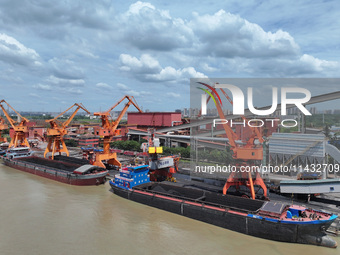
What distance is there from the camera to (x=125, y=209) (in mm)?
20922

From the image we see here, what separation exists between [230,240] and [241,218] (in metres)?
1.63

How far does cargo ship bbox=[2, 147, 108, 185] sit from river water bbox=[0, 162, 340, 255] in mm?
4312

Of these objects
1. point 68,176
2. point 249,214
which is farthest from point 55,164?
point 249,214

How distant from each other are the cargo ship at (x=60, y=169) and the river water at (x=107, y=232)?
14.1ft

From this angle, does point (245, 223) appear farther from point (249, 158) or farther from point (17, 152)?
point (17, 152)

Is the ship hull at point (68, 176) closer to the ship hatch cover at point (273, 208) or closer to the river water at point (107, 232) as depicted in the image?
the river water at point (107, 232)

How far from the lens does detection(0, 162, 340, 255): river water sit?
562 inches

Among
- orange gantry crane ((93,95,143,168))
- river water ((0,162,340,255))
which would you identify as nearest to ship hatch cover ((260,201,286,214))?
river water ((0,162,340,255))

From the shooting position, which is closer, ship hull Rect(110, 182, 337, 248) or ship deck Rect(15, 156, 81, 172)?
ship hull Rect(110, 182, 337, 248)

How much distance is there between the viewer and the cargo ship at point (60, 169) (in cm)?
2814

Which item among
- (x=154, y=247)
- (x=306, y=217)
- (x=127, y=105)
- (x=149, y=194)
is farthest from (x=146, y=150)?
(x=306, y=217)

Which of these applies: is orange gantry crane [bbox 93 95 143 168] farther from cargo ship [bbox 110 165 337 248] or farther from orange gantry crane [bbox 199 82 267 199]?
orange gantry crane [bbox 199 82 267 199]

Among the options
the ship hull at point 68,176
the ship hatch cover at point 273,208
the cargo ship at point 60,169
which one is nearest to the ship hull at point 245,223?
the ship hatch cover at point 273,208

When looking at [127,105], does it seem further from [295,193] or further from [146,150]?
[295,193]
